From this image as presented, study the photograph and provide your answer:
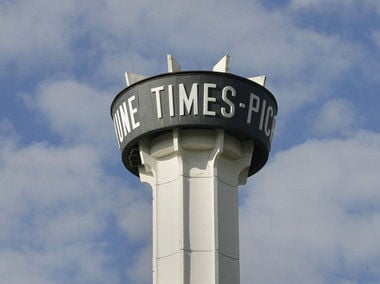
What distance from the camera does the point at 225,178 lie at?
57625mm

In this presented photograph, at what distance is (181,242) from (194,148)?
16.5ft

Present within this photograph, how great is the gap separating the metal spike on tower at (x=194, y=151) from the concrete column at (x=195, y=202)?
5 centimetres

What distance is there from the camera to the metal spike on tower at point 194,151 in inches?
2179

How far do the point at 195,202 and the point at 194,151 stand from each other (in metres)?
2.75

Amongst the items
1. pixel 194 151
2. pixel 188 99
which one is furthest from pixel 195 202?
pixel 188 99

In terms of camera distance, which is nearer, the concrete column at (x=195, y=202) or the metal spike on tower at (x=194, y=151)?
the concrete column at (x=195, y=202)

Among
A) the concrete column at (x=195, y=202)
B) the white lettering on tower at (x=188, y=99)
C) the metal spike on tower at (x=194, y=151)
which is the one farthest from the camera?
the white lettering on tower at (x=188, y=99)

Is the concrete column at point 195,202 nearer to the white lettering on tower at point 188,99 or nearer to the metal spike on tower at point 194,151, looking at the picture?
the metal spike on tower at point 194,151

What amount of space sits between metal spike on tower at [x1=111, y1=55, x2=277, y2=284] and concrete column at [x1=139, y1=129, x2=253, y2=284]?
0.16 ft

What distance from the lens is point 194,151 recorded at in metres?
57.4

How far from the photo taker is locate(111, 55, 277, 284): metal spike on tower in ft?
182

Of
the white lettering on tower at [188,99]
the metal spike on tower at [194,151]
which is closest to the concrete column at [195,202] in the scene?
the metal spike on tower at [194,151]

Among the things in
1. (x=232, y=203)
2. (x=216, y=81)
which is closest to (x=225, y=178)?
(x=232, y=203)

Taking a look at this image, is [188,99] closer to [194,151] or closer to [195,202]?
[194,151]
